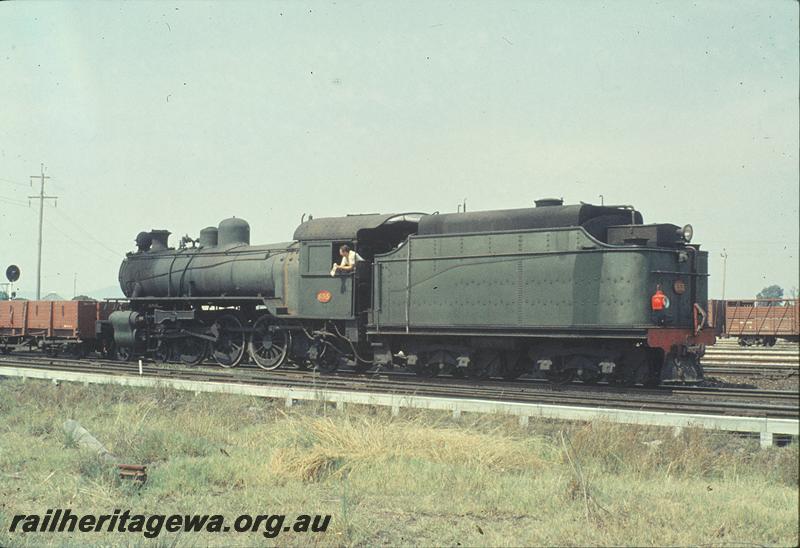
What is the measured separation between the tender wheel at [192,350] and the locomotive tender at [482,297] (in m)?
0.77

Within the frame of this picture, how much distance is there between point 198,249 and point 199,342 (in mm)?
2555

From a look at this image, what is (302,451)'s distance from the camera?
355 inches

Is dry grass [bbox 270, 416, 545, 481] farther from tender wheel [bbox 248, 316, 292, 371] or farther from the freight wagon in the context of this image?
the freight wagon

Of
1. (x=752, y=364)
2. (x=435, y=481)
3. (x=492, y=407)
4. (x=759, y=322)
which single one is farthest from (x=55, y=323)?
(x=759, y=322)

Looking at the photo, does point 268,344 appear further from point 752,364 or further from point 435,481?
point 752,364


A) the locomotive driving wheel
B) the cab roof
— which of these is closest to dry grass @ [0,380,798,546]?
the cab roof

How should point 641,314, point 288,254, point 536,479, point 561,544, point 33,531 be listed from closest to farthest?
point 561,544 < point 33,531 < point 536,479 < point 641,314 < point 288,254

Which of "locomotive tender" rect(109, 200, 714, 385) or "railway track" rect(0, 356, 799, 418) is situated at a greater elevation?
"locomotive tender" rect(109, 200, 714, 385)

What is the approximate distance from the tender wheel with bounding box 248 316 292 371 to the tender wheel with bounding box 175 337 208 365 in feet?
6.84

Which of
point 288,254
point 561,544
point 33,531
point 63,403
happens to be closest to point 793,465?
point 561,544

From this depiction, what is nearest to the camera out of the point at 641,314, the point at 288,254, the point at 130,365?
the point at 641,314

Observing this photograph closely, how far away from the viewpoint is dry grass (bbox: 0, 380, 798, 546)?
6.52 meters

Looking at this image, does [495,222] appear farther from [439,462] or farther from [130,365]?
[130,365]

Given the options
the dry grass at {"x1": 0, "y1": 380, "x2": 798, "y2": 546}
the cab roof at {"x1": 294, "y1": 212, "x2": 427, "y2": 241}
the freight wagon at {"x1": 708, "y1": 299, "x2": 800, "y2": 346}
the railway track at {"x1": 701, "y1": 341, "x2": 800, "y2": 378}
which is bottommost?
the dry grass at {"x1": 0, "y1": 380, "x2": 798, "y2": 546}
